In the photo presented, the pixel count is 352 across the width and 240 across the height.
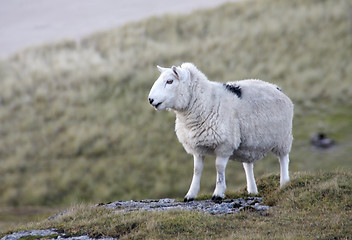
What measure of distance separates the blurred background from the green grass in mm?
11430

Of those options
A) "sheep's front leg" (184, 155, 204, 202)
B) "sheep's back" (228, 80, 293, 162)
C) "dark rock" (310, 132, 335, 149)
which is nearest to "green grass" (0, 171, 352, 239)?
"sheep's back" (228, 80, 293, 162)

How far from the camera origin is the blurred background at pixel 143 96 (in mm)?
30250

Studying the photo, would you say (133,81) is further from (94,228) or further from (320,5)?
(94,228)

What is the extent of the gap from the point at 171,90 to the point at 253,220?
357 centimetres

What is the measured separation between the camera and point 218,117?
13.3 m

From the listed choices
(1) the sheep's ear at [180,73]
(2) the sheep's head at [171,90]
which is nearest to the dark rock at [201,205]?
(2) the sheep's head at [171,90]

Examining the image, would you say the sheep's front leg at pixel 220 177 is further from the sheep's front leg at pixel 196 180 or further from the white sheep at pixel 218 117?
the sheep's front leg at pixel 196 180

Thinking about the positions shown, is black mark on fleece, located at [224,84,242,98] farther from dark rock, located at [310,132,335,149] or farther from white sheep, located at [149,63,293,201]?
dark rock, located at [310,132,335,149]

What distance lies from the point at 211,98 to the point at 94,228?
432 centimetres

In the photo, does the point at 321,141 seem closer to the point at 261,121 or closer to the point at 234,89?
the point at 261,121

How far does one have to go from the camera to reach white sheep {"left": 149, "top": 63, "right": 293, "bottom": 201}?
13.1 m

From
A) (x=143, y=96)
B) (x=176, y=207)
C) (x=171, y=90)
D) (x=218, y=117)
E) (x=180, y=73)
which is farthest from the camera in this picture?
(x=143, y=96)

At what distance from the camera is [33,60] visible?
4975 cm

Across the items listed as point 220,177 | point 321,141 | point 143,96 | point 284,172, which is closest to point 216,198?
point 220,177
